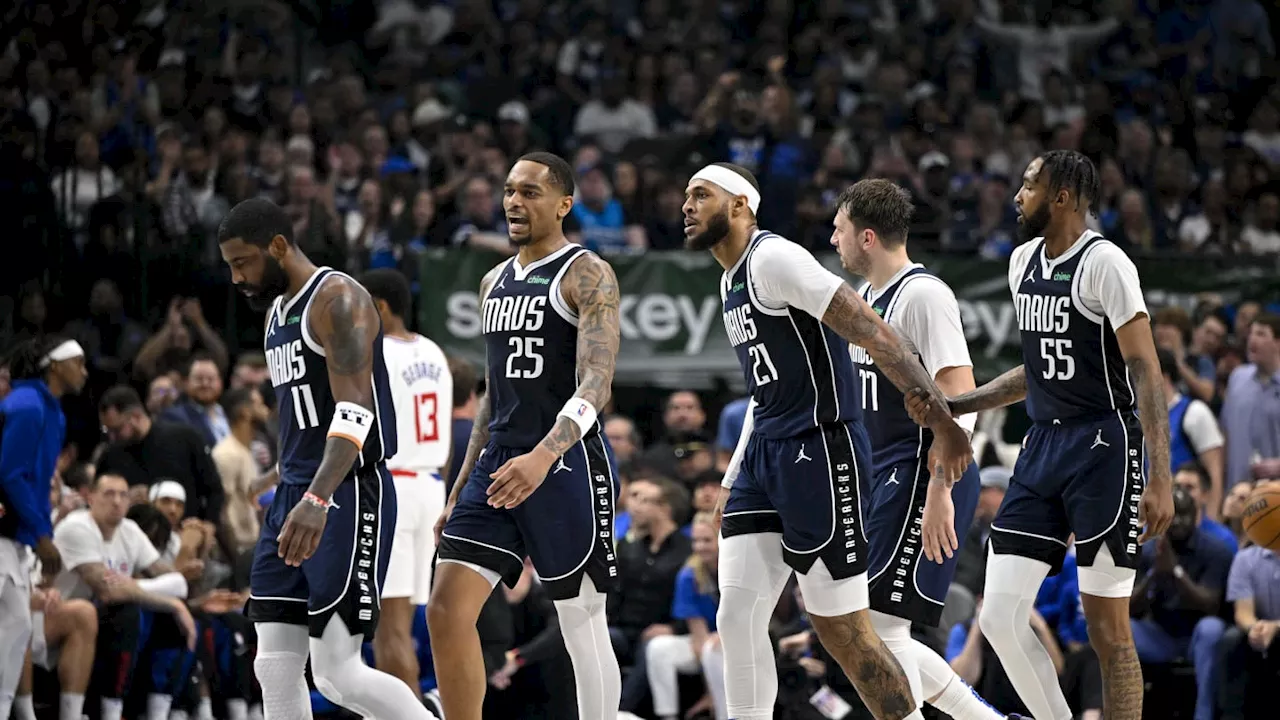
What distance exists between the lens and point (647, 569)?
1227 cm

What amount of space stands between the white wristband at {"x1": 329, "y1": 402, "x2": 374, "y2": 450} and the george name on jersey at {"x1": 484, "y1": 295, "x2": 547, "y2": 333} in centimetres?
86

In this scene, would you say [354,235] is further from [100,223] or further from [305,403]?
[305,403]

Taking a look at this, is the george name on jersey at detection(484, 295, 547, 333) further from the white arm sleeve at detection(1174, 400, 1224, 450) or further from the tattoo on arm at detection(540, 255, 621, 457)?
the white arm sleeve at detection(1174, 400, 1224, 450)

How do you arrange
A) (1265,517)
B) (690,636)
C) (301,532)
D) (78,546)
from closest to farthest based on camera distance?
(301,532), (1265,517), (78,546), (690,636)

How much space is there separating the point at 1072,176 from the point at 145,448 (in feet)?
22.7

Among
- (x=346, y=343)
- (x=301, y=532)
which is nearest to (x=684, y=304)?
(x=346, y=343)

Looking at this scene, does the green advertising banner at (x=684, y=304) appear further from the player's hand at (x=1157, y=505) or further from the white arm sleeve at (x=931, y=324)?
the player's hand at (x=1157, y=505)

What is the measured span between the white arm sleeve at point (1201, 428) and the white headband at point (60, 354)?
7.49 meters

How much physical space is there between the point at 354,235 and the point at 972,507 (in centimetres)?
883

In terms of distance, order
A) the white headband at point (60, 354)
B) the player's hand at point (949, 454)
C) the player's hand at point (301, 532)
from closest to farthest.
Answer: the player's hand at point (301, 532) → the player's hand at point (949, 454) → the white headband at point (60, 354)

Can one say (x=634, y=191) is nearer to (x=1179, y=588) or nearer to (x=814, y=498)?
(x=1179, y=588)

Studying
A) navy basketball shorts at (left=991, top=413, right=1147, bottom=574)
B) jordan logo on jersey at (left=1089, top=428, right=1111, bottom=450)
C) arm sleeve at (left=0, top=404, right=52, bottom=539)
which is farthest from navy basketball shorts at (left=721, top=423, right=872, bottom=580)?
arm sleeve at (left=0, top=404, right=52, bottom=539)

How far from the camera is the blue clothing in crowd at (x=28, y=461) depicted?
Result: 10402mm

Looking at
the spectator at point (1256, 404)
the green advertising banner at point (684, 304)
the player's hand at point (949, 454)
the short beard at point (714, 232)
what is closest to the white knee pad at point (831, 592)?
the player's hand at point (949, 454)
